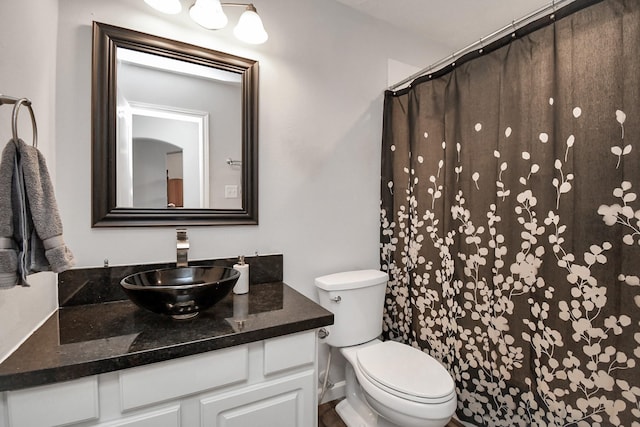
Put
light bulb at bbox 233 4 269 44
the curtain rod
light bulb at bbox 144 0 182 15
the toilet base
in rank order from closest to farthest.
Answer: the curtain rod
light bulb at bbox 144 0 182 15
light bulb at bbox 233 4 269 44
the toilet base

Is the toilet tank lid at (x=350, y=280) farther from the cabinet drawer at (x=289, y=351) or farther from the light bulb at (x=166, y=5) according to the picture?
the light bulb at (x=166, y=5)

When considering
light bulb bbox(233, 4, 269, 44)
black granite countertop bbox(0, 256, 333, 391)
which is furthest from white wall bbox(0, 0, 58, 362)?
light bulb bbox(233, 4, 269, 44)

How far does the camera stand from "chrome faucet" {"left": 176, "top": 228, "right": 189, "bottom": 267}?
1.32 metres

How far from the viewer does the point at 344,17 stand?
1.80 meters

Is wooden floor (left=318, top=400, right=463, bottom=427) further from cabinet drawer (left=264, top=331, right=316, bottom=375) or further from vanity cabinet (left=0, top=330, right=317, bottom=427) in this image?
cabinet drawer (left=264, top=331, right=316, bottom=375)

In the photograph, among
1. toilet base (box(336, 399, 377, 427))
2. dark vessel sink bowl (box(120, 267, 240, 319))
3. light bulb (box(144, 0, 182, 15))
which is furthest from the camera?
toilet base (box(336, 399, 377, 427))

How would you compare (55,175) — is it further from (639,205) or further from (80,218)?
(639,205)

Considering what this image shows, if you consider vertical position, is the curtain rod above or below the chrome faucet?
above

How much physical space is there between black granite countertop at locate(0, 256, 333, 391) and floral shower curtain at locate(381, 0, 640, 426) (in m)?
0.83

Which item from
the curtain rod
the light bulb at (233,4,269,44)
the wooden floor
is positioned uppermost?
the light bulb at (233,4,269,44)

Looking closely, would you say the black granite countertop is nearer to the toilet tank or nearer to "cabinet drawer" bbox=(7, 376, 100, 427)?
"cabinet drawer" bbox=(7, 376, 100, 427)

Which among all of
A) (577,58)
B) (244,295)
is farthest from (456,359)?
(577,58)

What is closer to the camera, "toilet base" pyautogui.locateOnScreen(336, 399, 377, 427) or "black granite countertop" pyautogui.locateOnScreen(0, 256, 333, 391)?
"black granite countertop" pyautogui.locateOnScreen(0, 256, 333, 391)

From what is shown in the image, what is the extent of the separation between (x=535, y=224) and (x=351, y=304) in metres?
0.94
